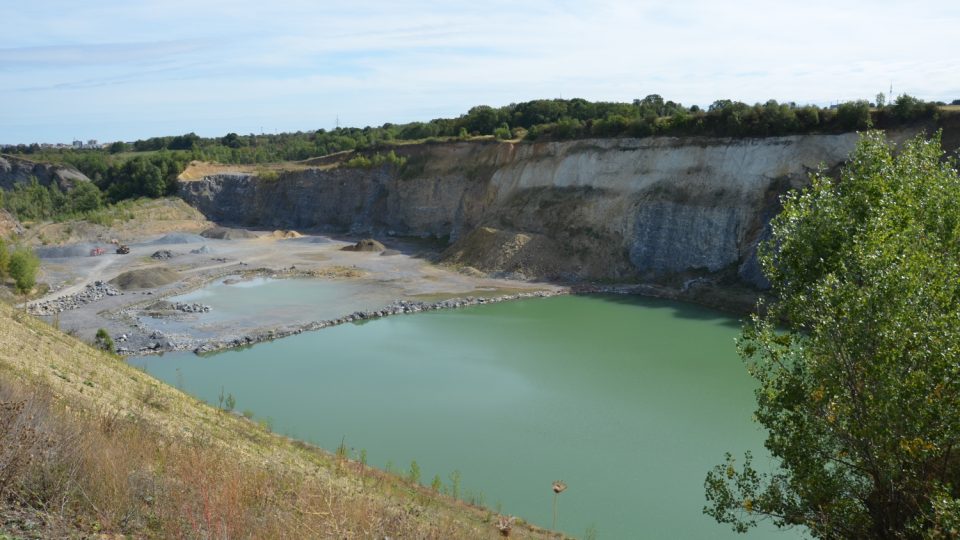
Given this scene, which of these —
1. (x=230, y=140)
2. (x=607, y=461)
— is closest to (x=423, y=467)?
(x=607, y=461)

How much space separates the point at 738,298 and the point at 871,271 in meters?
23.7

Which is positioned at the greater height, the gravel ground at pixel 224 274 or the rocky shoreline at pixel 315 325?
the gravel ground at pixel 224 274

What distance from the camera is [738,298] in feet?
98.7

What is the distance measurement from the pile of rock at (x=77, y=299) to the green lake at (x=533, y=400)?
27.4 feet

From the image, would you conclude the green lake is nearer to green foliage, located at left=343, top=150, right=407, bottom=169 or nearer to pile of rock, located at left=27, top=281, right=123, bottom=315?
pile of rock, located at left=27, top=281, right=123, bottom=315

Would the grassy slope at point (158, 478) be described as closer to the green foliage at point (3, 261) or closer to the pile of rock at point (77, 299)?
the pile of rock at point (77, 299)

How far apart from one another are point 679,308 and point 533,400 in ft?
44.2

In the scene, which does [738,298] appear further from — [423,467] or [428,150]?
[428,150]

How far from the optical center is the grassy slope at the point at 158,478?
5.82 meters

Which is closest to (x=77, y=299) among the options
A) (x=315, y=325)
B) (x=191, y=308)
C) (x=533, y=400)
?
(x=191, y=308)

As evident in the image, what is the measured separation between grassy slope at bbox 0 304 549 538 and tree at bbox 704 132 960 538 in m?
4.00

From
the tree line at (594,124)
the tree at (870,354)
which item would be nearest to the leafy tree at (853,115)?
the tree line at (594,124)

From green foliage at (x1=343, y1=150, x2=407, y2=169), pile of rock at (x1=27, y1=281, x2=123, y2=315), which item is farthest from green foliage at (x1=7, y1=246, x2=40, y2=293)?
green foliage at (x1=343, y1=150, x2=407, y2=169)

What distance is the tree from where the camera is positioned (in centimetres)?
688
